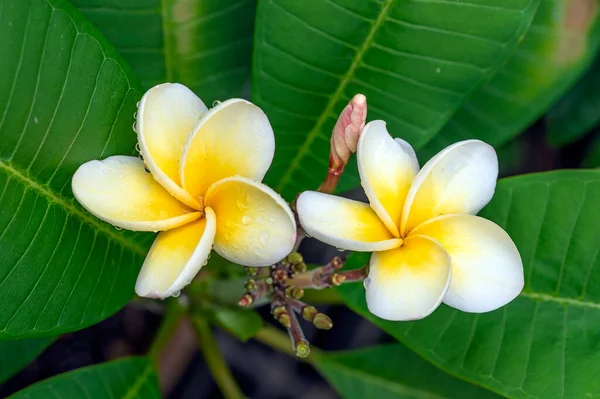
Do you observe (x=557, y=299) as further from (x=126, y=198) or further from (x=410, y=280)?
(x=126, y=198)

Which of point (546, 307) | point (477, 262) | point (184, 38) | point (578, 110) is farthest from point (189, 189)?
point (578, 110)

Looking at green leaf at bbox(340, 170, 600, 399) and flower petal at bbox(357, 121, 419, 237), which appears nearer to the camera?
flower petal at bbox(357, 121, 419, 237)

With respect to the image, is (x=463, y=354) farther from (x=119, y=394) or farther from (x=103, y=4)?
(x=103, y=4)

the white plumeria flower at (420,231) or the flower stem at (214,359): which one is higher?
the white plumeria flower at (420,231)

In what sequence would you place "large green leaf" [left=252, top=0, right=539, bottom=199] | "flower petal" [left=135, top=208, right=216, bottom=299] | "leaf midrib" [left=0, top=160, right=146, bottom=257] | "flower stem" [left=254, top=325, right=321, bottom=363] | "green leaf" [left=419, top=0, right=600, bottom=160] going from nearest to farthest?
"flower petal" [left=135, top=208, right=216, bottom=299]
"leaf midrib" [left=0, top=160, right=146, bottom=257]
"large green leaf" [left=252, top=0, right=539, bottom=199]
"green leaf" [left=419, top=0, right=600, bottom=160]
"flower stem" [left=254, top=325, right=321, bottom=363]

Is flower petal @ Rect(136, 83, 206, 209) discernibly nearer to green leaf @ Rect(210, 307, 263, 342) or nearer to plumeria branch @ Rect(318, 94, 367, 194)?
plumeria branch @ Rect(318, 94, 367, 194)

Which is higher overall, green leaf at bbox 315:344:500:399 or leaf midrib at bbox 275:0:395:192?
leaf midrib at bbox 275:0:395:192

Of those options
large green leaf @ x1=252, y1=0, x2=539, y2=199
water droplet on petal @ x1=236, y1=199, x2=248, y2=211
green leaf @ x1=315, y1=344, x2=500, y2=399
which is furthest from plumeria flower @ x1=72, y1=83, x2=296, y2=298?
green leaf @ x1=315, y1=344, x2=500, y2=399

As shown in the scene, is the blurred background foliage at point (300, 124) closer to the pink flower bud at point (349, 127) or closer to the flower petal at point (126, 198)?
the flower petal at point (126, 198)

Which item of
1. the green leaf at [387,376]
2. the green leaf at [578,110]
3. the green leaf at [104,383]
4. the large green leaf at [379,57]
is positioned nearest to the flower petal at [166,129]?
the large green leaf at [379,57]
